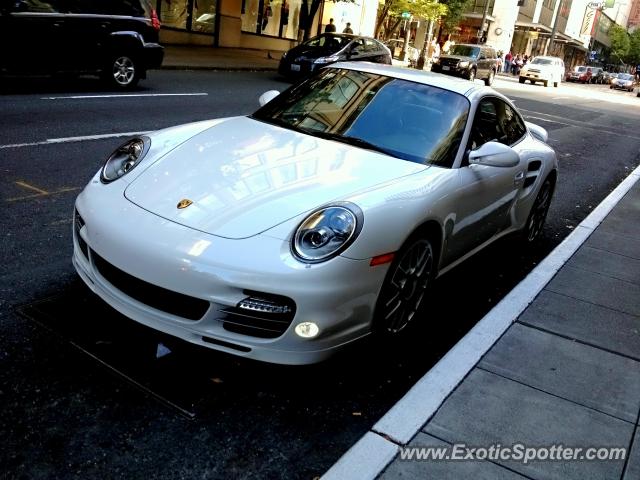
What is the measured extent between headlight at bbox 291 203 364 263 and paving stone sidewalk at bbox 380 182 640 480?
92 cm

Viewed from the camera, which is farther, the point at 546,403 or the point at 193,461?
the point at 546,403

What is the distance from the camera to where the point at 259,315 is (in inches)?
116

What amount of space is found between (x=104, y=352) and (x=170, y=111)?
798 centimetres

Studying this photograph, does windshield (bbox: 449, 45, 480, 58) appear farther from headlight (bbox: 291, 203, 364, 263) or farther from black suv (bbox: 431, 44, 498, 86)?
headlight (bbox: 291, 203, 364, 263)

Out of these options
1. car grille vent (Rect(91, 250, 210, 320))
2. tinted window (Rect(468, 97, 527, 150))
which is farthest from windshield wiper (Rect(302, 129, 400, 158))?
car grille vent (Rect(91, 250, 210, 320))

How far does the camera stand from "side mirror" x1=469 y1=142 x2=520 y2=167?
4035mm

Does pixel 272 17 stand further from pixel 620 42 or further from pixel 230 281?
pixel 620 42

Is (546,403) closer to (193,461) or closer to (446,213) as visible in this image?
(446,213)

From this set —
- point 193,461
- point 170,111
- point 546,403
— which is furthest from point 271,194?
point 170,111

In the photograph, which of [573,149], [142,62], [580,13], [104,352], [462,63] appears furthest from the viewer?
[580,13]

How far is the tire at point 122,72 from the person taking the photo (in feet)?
39.9

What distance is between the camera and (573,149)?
13648mm

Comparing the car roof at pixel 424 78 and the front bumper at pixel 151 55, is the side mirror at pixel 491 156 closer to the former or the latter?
the car roof at pixel 424 78

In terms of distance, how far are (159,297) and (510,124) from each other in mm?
3361
